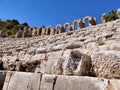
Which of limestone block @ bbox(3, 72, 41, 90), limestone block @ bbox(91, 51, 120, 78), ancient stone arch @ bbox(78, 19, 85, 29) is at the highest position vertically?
ancient stone arch @ bbox(78, 19, 85, 29)

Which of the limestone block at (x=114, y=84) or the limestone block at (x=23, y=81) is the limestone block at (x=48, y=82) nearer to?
the limestone block at (x=23, y=81)

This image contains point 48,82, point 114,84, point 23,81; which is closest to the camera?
→ point 114,84

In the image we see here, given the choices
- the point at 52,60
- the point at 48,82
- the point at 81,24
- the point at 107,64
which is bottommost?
the point at 48,82

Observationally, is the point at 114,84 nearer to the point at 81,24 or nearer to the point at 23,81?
the point at 23,81

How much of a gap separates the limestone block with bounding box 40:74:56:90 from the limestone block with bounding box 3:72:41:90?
0.16 m

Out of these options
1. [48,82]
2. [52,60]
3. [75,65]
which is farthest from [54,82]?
[52,60]

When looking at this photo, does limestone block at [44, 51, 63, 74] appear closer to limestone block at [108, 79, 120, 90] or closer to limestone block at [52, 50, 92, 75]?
limestone block at [52, 50, 92, 75]

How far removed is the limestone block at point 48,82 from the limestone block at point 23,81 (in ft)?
0.52

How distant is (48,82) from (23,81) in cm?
90

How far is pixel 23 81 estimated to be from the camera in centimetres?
426

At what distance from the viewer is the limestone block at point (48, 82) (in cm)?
356

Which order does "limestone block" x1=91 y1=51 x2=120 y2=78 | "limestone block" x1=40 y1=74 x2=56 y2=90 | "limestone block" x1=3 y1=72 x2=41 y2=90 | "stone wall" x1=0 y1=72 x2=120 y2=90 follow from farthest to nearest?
"limestone block" x1=3 y1=72 x2=41 y2=90 < "limestone block" x1=40 y1=74 x2=56 y2=90 < "limestone block" x1=91 y1=51 x2=120 y2=78 < "stone wall" x1=0 y1=72 x2=120 y2=90

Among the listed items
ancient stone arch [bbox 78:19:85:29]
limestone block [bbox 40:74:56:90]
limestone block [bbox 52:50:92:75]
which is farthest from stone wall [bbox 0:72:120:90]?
ancient stone arch [bbox 78:19:85:29]

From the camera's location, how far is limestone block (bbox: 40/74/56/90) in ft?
11.7
